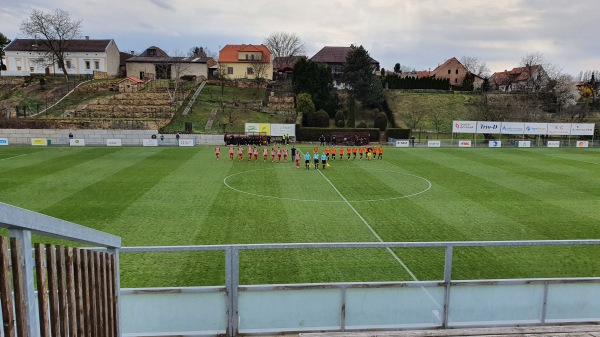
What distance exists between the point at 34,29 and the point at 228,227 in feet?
257

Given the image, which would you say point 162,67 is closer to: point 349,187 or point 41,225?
point 349,187

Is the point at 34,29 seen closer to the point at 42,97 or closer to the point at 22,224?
the point at 42,97

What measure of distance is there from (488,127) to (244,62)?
47.9m

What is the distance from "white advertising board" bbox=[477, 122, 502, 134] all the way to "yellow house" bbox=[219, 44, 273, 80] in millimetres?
43480

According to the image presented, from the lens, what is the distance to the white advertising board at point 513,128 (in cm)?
5009

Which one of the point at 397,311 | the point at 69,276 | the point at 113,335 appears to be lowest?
the point at 397,311

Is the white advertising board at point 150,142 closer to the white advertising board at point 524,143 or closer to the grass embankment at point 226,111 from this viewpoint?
the grass embankment at point 226,111

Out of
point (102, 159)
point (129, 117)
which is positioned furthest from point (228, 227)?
point (129, 117)

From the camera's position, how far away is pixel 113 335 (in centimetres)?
477

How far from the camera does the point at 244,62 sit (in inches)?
3238

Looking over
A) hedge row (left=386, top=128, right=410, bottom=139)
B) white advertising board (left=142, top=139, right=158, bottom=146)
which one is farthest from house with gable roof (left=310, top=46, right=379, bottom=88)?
white advertising board (left=142, top=139, right=158, bottom=146)

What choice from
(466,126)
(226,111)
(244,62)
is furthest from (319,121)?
(244,62)

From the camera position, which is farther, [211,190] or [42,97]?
[42,97]

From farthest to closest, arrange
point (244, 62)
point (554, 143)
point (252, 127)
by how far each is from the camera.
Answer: point (244, 62) < point (554, 143) < point (252, 127)
